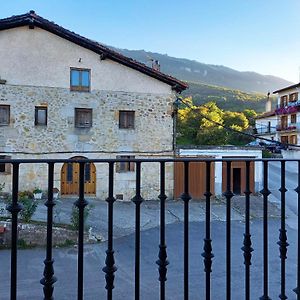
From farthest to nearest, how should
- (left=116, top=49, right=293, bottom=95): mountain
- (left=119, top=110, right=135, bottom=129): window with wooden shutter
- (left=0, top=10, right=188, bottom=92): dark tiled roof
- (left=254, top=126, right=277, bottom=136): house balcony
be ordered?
(left=116, top=49, right=293, bottom=95): mountain
(left=254, top=126, right=277, bottom=136): house balcony
(left=119, top=110, right=135, bottom=129): window with wooden shutter
(left=0, top=10, right=188, bottom=92): dark tiled roof

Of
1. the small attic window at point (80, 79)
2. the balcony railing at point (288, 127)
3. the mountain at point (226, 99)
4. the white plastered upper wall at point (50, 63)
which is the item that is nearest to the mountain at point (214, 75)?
the mountain at point (226, 99)

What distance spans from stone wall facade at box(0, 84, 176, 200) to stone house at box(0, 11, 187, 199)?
39 mm

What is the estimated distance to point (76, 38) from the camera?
1355 centimetres

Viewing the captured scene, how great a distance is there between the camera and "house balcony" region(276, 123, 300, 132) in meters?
31.0

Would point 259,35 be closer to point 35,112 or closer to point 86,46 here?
point 86,46

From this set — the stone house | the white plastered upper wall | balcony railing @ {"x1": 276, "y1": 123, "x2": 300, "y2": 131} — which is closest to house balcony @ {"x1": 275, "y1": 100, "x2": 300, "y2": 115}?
balcony railing @ {"x1": 276, "y1": 123, "x2": 300, "y2": 131}

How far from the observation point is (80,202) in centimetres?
134

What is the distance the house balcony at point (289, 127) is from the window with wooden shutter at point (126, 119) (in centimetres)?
2211

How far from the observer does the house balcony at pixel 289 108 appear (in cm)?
3086

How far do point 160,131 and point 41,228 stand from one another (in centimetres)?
812

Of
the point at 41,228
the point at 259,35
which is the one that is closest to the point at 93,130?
the point at 41,228

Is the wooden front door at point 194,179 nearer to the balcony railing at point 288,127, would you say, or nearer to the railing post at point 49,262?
the railing post at point 49,262

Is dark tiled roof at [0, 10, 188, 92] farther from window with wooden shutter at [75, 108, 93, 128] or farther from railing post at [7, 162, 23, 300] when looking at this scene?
railing post at [7, 162, 23, 300]

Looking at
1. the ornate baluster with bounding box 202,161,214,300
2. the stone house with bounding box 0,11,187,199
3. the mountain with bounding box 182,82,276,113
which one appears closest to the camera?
the ornate baluster with bounding box 202,161,214,300
